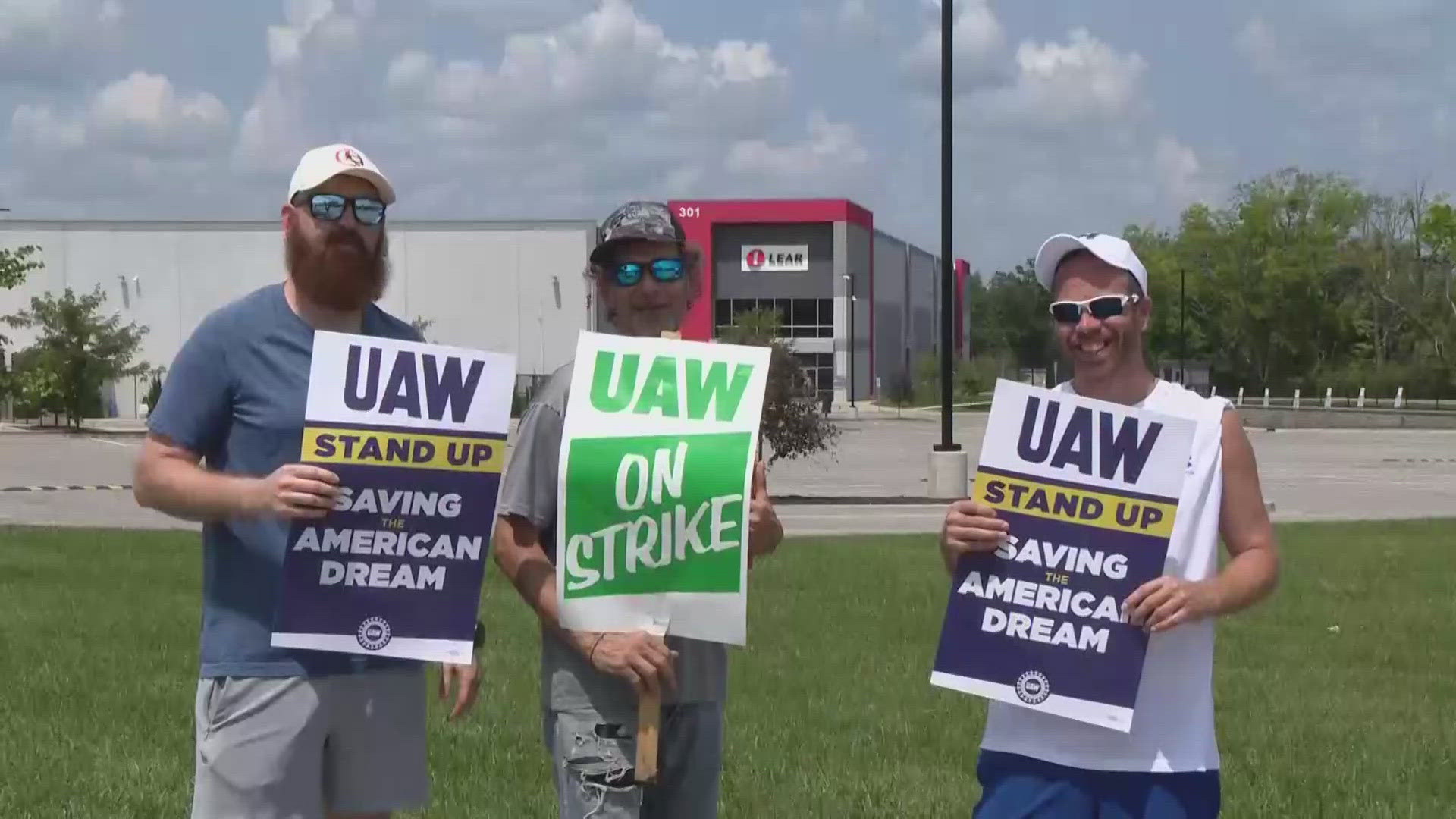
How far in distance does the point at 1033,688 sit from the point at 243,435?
1952mm

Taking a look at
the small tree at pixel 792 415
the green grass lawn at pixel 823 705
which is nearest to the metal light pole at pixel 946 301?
the small tree at pixel 792 415

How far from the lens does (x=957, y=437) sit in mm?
52844

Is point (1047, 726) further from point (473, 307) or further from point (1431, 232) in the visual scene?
point (1431, 232)

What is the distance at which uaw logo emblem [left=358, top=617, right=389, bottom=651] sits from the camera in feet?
12.7

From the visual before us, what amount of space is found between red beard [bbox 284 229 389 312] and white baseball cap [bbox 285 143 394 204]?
0.12 meters

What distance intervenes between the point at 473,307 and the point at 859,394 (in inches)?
974

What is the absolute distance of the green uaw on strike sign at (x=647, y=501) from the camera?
3.75 metres

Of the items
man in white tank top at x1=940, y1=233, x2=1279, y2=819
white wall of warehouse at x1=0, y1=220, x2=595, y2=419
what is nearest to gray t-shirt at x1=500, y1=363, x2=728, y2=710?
man in white tank top at x1=940, y1=233, x2=1279, y2=819

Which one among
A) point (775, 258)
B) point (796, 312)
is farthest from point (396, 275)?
point (796, 312)

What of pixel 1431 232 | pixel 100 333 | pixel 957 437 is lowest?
pixel 957 437

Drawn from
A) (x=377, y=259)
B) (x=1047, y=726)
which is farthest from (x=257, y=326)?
(x=1047, y=726)

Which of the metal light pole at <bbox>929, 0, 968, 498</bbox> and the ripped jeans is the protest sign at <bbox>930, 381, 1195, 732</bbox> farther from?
the metal light pole at <bbox>929, 0, 968, 498</bbox>

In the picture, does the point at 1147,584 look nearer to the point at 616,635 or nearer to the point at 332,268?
the point at 616,635

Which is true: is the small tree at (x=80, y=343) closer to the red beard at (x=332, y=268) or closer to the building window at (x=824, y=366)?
the building window at (x=824, y=366)
